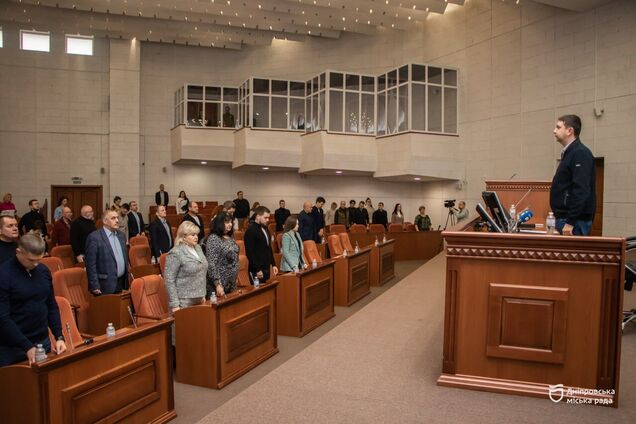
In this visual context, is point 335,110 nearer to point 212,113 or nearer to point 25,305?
point 212,113

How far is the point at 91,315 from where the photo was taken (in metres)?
5.07

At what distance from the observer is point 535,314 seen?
3031mm

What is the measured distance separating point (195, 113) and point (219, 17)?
13.1ft

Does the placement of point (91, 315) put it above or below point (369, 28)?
below

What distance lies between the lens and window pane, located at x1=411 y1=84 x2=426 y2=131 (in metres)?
14.4

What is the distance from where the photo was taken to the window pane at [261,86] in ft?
54.4

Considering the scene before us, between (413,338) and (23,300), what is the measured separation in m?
3.17

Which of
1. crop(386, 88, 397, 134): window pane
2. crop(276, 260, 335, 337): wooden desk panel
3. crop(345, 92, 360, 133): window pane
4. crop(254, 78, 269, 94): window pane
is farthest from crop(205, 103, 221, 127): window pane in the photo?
crop(276, 260, 335, 337): wooden desk panel

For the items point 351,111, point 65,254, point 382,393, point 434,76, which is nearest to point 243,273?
point 65,254

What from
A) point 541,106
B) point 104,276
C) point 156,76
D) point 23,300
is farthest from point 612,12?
point 156,76

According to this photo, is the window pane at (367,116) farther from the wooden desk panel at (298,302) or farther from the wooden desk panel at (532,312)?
the wooden desk panel at (532,312)

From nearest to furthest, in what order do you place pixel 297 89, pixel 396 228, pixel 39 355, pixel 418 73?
pixel 39 355 → pixel 396 228 → pixel 418 73 → pixel 297 89

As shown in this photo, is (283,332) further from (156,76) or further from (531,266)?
(156,76)

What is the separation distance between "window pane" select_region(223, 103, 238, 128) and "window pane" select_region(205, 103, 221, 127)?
29cm
